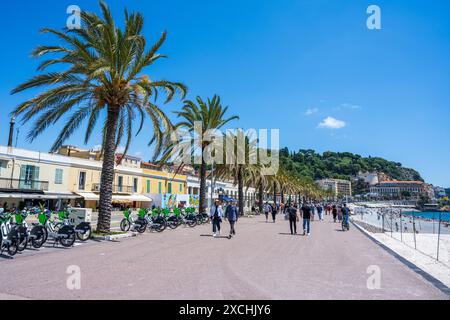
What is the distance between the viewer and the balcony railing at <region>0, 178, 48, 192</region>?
91.1ft

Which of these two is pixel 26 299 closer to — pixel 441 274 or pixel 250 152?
pixel 441 274

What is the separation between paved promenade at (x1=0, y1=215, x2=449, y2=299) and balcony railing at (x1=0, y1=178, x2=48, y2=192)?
72.8ft

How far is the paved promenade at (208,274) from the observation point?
5.60 meters

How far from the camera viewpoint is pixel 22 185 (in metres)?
29.1

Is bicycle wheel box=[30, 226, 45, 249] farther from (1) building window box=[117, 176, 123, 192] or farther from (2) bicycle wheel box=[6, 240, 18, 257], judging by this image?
(1) building window box=[117, 176, 123, 192]

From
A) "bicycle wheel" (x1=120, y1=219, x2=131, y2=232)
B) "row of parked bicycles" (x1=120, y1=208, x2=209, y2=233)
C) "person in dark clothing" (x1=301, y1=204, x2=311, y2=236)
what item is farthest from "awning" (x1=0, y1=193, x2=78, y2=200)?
"person in dark clothing" (x1=301, y1=204, x2=311, y2=236)

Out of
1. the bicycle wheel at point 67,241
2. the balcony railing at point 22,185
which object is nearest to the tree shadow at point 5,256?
the bicycle wheel at point 67,241

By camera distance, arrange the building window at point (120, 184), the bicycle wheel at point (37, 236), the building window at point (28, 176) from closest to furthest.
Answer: the bicycle wheel at point (37, 236) → the building window at point (28, 176) → the building window at point (120, 184)

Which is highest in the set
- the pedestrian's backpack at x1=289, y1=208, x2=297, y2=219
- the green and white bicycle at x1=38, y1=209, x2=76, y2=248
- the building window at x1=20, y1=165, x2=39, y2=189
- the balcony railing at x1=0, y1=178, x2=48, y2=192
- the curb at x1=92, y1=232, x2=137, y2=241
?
the building window at x1=20, y1=165, x2=39, y2=189

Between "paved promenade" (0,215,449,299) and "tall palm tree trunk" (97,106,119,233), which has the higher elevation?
"tall palm tree trunk" (97,106,119,233)

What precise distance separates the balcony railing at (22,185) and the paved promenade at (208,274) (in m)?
22.2

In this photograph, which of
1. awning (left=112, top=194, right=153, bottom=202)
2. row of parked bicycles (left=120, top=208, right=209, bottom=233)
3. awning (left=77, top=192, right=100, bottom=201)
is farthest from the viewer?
awning (left=112, top=194, right=153, bottom=202)

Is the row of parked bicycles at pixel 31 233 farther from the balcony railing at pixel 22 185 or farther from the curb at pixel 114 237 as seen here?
the balcony railing at pixel 22 185
